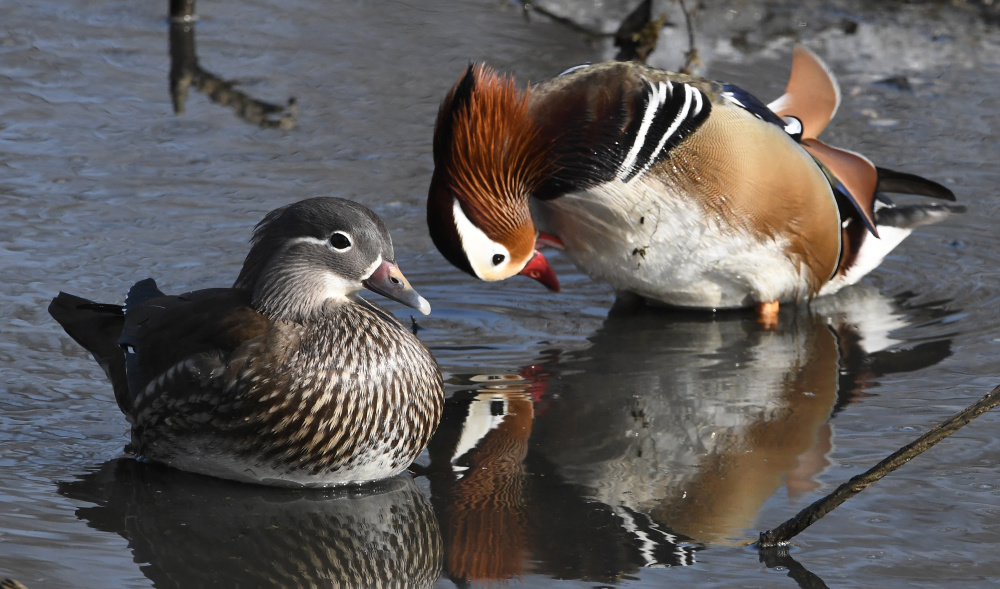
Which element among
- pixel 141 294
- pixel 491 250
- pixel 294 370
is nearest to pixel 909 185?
pixel 491 250

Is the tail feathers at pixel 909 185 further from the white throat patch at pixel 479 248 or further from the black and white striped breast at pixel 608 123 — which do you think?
the white throat patch at pixel 479 248

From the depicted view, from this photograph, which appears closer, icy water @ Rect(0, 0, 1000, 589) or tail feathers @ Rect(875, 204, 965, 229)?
icy water @ Rect(0, 0, 1000, 589)

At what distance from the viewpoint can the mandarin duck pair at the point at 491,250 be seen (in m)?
3.60

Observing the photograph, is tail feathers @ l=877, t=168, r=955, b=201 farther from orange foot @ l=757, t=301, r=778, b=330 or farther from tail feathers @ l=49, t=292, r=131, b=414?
tail feathers @ l=49, t=292, r=131, b=414

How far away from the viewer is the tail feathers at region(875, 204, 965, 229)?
18.2 feet

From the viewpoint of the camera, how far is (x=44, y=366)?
4426 mm

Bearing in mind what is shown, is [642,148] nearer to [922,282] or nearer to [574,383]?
[574,383]

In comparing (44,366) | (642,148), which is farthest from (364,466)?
(642,148)

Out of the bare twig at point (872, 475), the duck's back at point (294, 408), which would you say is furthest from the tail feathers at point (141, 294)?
the bare twig at point (872, 475)

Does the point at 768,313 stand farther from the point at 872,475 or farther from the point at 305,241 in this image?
the point at 305,241

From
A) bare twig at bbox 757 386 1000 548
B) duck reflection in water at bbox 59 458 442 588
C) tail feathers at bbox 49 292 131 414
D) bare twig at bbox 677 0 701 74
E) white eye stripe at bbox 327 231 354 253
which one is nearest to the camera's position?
bare twig at bbox 757 386 1000 548

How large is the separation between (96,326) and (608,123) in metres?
1.94

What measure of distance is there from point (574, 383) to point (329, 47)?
428cm

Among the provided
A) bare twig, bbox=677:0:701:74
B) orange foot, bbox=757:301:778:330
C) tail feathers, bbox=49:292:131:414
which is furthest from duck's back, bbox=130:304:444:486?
bare twig, bbox=677:0:701:74
